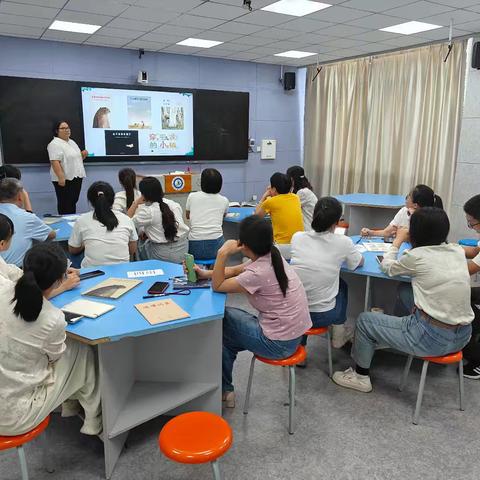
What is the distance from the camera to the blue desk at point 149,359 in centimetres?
203

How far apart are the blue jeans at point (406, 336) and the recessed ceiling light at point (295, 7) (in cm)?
309

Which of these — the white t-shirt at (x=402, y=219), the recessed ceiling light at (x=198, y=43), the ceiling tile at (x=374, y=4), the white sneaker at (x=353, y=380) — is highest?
the recessed ceiling light at (x=198, y=43)

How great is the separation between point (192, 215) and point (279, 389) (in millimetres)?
1824

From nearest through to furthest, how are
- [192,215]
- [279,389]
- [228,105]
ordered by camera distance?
[279,389] < [192,215] < [228,105]

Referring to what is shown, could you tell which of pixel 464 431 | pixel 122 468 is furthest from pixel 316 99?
pixel 122 468

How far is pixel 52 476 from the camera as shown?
2.12m

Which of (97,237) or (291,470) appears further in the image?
(97,237)

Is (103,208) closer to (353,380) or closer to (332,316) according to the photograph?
(332,316)

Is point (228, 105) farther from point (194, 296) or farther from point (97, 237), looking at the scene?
point (194, 296)

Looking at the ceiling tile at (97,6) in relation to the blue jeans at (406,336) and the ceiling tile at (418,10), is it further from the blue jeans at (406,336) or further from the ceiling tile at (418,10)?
the blue jeans at (406,336)

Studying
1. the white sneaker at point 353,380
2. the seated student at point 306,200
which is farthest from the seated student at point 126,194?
the white sneaker at point 353,380

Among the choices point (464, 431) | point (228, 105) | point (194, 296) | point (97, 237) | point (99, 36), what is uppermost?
point (99, 36)

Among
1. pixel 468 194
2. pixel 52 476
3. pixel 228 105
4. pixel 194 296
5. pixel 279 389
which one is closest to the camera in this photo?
pixel 52 476

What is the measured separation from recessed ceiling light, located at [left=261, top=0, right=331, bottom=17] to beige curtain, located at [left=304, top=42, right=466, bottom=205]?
2411 mm
